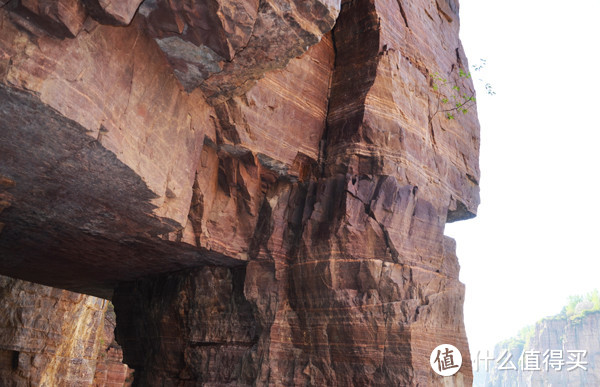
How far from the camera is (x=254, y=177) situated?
6801 mm

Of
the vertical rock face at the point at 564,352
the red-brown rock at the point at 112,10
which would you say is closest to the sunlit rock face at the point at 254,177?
the red-brown rock at the point at 112,10

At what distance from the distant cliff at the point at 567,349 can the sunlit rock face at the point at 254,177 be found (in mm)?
48321

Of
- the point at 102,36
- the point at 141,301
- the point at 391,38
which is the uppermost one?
the point at 391,38

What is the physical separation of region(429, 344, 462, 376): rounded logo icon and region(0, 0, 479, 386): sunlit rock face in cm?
14

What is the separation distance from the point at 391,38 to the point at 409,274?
3.49 metres

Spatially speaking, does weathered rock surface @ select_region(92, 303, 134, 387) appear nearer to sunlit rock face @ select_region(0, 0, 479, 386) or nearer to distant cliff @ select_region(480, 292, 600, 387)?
sunlit rock face @ select_region(0, 0, 479, 386)

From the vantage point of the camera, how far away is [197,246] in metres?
6.58

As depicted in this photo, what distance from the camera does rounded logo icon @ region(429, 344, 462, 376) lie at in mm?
6094

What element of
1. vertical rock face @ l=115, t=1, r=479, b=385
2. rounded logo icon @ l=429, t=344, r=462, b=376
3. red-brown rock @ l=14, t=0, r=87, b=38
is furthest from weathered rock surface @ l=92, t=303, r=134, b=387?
red-brown rock @ l=14, t=0, r=87, b=38

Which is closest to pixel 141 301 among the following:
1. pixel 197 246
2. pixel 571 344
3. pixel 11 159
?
pixel 197 246

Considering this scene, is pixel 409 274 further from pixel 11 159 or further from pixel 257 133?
pixel 11 159

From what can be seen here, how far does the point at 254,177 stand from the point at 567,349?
6012 cm

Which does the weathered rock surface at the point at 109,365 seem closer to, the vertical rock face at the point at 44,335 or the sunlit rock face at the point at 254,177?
the vertical rock face at the point at 44,335

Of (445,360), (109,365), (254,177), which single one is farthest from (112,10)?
(109,365)
